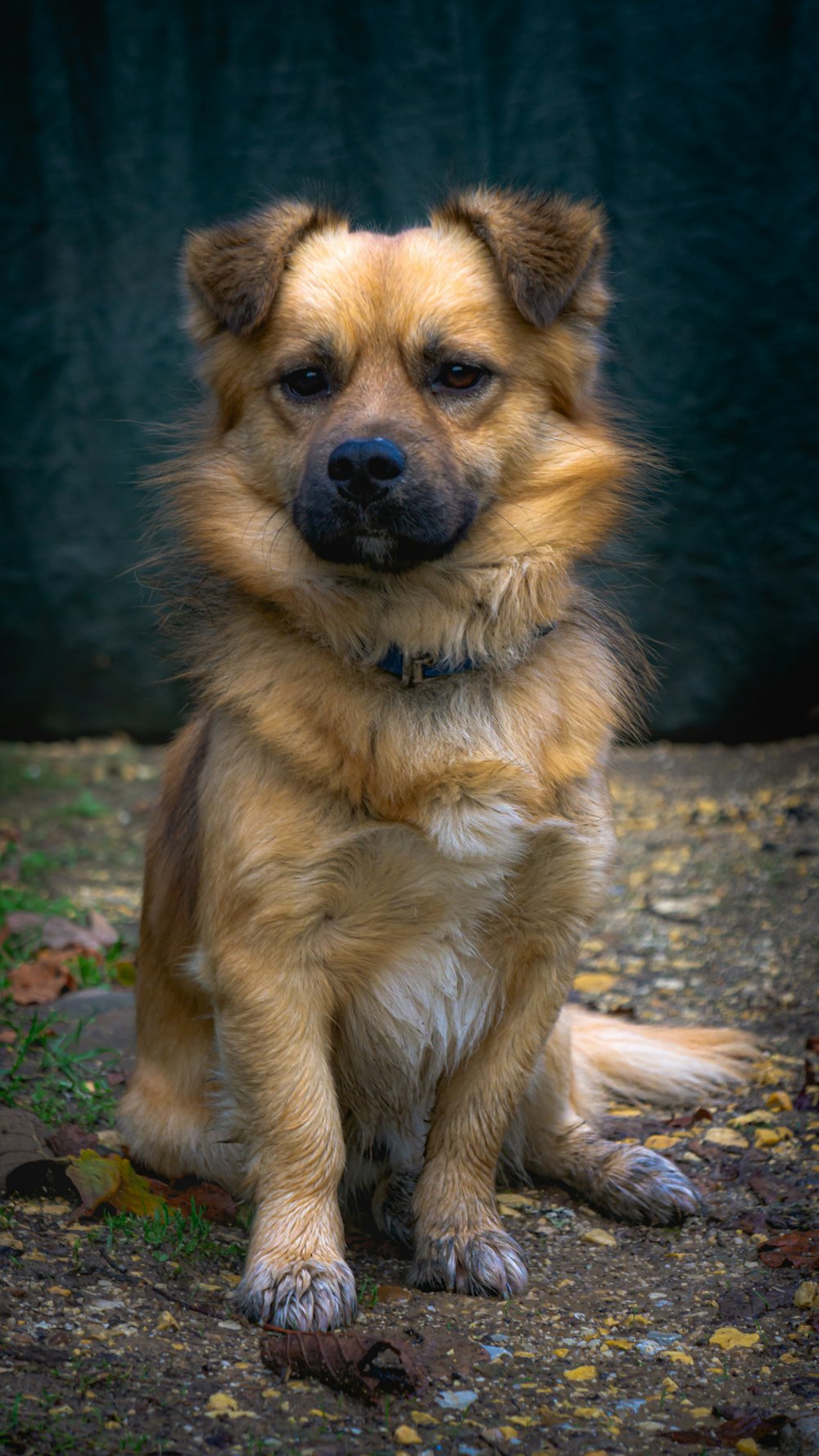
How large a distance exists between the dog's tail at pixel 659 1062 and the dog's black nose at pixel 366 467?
5.40ft

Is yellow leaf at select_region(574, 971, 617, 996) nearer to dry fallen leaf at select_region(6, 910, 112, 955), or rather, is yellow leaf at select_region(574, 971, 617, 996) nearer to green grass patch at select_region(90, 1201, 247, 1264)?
dry fallen leaf at select_region(6, 910, 112, 955)

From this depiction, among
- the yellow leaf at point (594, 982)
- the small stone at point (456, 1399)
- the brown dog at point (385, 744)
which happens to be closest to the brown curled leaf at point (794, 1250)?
the brown dog at point (385, 744)

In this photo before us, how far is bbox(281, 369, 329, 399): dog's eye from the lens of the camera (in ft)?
9.04

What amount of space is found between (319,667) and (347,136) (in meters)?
4.15

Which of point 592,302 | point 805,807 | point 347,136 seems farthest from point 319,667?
point 347,136

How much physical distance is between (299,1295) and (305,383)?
1807mm

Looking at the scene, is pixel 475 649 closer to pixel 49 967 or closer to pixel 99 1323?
pixel 99 1323

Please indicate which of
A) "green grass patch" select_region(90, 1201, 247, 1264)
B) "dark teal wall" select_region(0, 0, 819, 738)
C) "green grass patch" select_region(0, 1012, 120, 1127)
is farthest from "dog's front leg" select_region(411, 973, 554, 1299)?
"dark teal wall" select_region(0, 0, 819, 738)

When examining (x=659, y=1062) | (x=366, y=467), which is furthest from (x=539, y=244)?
(x=659, y=1062)

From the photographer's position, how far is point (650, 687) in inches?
122

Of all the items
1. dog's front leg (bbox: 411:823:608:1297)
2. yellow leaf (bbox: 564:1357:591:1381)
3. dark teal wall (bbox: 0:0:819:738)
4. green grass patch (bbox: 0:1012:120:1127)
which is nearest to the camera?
yellow leaf (bbox: 564:1357:591:1381)

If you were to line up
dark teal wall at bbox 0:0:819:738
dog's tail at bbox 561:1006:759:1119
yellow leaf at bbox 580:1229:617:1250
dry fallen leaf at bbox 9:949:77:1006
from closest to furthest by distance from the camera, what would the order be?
yellow leaf at bbox 580:1229:617:1250
dog's tail at bbox 561:1006:759:1119
dry fallen leaf at bbox 9:949:77:1006
dark teal wall at bbox 0:0:819:738

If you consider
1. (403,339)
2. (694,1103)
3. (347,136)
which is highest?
(347,136)

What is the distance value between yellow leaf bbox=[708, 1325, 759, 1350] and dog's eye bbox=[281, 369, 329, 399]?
2.00 metres
